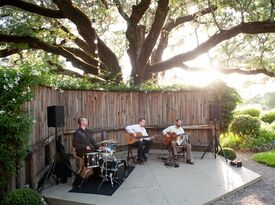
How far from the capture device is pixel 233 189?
6.82m

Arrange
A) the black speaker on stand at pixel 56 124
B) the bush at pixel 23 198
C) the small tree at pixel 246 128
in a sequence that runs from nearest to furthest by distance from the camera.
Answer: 1. the bush at pixel 23 198
2. the black speaker on stand at pixel 56 124
3. the small tree at pixel 246 128

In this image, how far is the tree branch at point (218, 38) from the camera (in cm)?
993

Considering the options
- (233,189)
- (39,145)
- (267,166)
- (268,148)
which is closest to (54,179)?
(39,145)

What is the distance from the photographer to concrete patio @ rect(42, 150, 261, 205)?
598 centimetres

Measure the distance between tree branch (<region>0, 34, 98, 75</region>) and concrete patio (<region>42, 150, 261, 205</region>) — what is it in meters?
5.26

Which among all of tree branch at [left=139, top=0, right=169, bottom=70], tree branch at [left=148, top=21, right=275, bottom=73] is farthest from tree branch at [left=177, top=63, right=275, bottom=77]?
tree branch at [left=139, top=0, right=169, bottom=70]

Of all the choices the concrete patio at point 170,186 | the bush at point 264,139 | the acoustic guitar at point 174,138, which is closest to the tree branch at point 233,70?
the bush at point 264,139

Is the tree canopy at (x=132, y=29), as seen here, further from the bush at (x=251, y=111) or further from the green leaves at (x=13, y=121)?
the green leaves at (x=13, y=121)

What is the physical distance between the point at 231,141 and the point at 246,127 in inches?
35.3

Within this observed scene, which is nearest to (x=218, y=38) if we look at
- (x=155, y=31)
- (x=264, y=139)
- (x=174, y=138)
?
(x=155, y=31)

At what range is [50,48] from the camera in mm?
12047

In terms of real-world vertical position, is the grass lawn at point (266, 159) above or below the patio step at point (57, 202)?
below

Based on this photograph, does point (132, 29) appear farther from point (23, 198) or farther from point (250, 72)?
point (23, 198)

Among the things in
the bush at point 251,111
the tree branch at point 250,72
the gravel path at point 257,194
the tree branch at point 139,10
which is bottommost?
the gravel path at point 257,194
